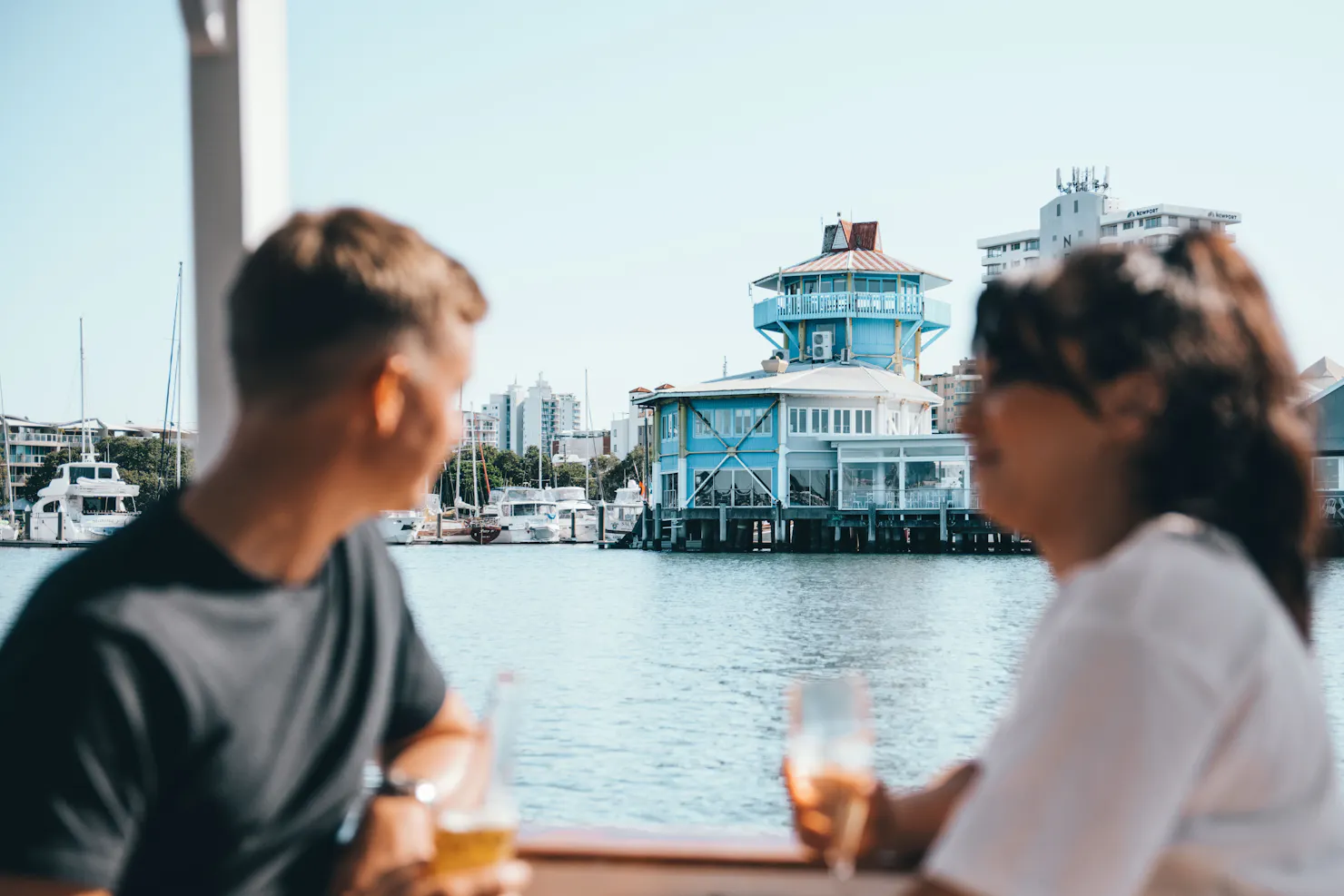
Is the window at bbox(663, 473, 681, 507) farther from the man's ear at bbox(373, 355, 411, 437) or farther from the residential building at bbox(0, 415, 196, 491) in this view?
the residential building at bbox(0, 415, 196, 491)

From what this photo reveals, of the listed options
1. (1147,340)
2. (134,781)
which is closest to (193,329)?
(134,781)

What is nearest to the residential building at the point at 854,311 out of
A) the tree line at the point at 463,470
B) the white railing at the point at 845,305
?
the white railing at the point at 845,305

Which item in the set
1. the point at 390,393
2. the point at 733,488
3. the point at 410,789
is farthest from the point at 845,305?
the point at 390,393

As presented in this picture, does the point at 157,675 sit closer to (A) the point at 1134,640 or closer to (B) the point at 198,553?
(B) the point at 198,553

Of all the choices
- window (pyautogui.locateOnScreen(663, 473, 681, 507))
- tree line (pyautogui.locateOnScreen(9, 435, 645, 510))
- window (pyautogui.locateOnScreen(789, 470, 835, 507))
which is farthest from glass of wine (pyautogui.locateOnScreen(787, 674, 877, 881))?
tree line (pyautogui.locateOnScreen(9, 435, 645, 510))

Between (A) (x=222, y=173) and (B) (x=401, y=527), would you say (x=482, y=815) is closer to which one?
(A) (x=222, y=173)

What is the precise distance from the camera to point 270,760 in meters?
1.31

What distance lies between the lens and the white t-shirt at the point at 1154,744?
3.18ft

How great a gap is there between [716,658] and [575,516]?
4124 cm

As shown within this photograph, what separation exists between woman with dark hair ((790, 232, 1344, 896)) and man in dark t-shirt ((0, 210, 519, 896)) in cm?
52

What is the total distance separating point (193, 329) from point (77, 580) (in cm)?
95

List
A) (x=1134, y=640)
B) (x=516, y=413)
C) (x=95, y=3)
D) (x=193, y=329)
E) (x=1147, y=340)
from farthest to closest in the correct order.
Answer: (x=516, y=413) < (x=95, y=3) < (x=193, y=329) < (x=1147, y=340) < (x=1134, y=640)

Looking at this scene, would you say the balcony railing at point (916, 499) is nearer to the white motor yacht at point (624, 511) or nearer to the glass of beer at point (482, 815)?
the white motor yacht at point (624, 511)

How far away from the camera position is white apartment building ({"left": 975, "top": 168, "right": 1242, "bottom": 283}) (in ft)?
214
